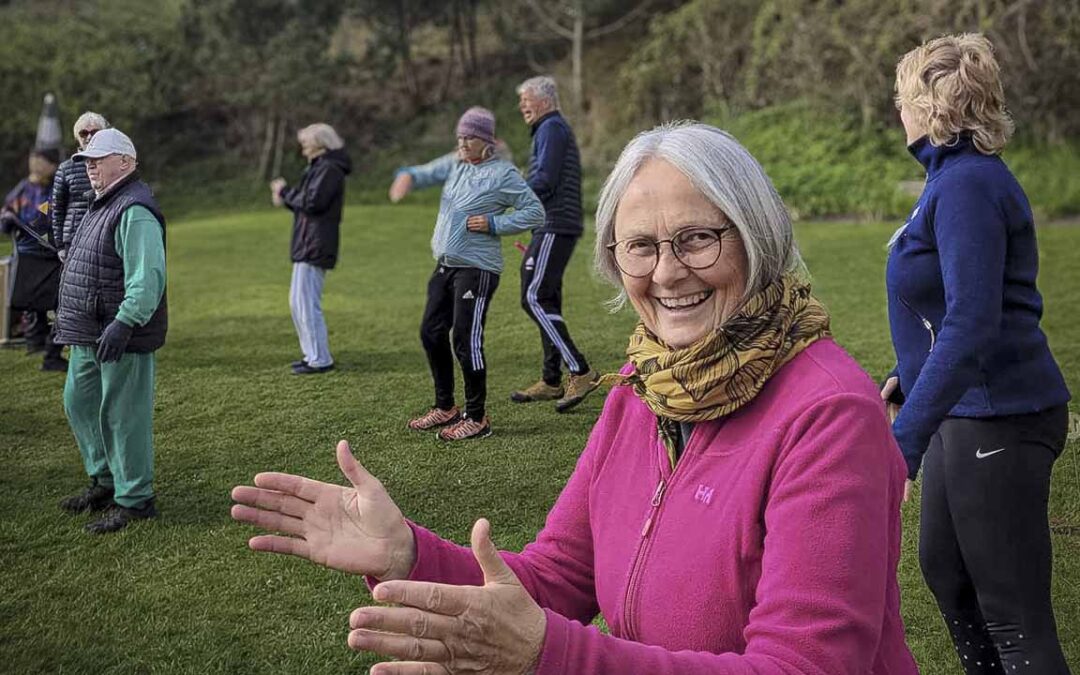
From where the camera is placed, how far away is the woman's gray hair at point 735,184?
5.89ft

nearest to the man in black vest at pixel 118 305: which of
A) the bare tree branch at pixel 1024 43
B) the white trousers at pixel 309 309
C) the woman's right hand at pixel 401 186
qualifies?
the woman's right hand at pixel 401 186

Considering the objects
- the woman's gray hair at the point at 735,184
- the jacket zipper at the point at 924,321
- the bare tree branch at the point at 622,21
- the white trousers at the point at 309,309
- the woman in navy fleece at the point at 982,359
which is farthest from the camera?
the bare tree branch at the point at 622,21

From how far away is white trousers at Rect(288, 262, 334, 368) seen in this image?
8.61m

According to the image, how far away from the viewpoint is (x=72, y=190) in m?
6.34

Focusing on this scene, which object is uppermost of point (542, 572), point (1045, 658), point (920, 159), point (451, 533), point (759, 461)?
point (920, 159)

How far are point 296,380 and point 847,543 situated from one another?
7283 mm

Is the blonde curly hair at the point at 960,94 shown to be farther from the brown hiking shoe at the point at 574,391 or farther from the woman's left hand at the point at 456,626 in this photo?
the brown hiking shoe at the point at 574,391

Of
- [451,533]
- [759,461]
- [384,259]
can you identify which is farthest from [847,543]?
[384,259]

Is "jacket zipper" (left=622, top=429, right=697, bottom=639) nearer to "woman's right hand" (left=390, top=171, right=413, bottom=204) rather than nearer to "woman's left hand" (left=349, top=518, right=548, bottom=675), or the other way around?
"woman's left hand" (left=349, top=518, right=548, bottom=675)

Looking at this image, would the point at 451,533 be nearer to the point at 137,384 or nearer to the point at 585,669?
the point at 137,384

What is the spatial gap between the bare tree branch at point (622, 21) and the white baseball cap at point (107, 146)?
26.6m

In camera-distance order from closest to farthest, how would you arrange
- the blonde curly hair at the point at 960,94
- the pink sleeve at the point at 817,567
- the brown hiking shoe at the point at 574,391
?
the pink sleeve at the point at 817,567 < the blonde curly hair at the point at 960,94 < the brown hiking shoe at the point at 574,391

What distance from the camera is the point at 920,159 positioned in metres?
2.97

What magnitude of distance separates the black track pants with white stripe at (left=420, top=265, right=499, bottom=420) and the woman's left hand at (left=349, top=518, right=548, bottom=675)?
16.8 ft
